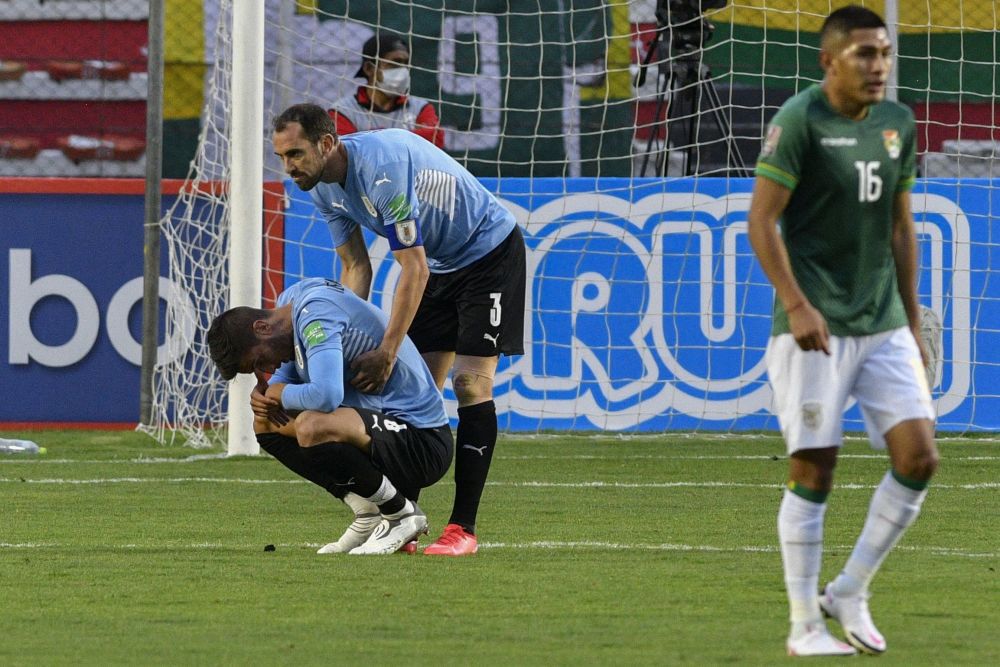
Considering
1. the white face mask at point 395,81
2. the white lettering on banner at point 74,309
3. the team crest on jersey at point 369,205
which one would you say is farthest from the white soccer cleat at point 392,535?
the white lettering on banner at point 74,309

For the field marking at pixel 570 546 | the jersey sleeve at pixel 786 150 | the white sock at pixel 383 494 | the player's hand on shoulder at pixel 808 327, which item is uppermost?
the jersey sleeve at pixel 786 150

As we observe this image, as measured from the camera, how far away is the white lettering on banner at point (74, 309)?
33.5 feet

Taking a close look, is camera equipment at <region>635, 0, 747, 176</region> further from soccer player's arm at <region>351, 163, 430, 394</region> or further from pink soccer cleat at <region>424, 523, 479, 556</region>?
pink soccer cleat at <region>424, 523, 479, 556</region>

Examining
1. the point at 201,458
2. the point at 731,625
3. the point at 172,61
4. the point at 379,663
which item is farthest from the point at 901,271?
the point at 172,61

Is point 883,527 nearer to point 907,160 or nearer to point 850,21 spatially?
point 907,160

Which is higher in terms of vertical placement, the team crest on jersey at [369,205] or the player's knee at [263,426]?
the team crest on jersey at [369,205]

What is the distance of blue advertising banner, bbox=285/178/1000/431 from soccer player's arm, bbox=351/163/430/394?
14.7ft

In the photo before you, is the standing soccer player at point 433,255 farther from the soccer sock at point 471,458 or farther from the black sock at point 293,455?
the black sock at point 293,455

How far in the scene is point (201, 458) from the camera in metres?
8.93

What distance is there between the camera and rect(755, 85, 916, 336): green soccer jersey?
3.71 meters

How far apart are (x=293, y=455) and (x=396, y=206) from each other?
33.6 inches

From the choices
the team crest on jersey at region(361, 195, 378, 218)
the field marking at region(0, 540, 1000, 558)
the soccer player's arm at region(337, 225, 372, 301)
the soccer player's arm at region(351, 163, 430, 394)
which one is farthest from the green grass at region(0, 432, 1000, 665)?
the team crest on jersey at region(361, 195, 378, 218)

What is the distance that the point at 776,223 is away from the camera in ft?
12.1

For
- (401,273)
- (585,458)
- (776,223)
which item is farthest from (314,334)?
(585,458)
